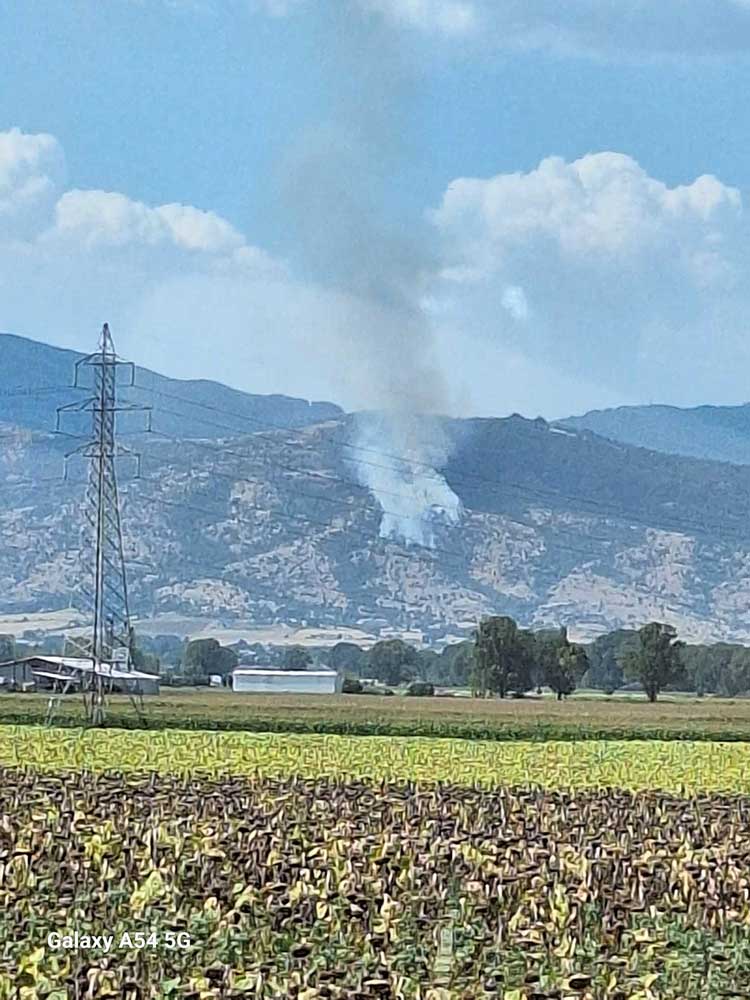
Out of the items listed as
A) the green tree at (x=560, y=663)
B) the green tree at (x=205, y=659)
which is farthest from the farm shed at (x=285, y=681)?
the green tree at (x=205, y=659)

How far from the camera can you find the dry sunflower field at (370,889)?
11227 mm

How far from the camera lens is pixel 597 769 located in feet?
106

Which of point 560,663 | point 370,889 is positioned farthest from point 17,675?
point 370,889

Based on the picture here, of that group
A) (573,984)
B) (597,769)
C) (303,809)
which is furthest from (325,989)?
(597,769)

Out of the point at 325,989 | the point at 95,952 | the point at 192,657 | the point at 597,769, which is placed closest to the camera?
the point at 325,989

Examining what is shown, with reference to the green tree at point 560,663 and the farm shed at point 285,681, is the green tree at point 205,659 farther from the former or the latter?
the green tree at point 560,663

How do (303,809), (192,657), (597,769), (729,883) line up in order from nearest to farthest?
(729,883) < (303,809) < (597,769) < (192,657)

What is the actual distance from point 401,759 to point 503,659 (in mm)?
101070

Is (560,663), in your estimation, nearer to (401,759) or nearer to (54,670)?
(54,670)

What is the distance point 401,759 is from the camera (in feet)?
110

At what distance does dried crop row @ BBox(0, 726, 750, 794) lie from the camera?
2947cm

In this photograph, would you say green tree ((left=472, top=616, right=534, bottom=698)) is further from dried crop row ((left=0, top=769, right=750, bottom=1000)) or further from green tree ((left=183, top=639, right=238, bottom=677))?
dried crop row ((left=0, top=769, right=750, bottom=1000))

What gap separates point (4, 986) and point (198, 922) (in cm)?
238

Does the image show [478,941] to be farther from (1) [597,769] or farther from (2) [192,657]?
(2) [192,657]
